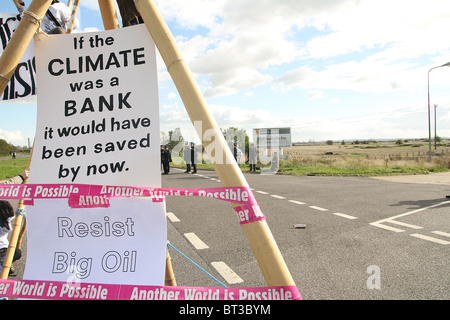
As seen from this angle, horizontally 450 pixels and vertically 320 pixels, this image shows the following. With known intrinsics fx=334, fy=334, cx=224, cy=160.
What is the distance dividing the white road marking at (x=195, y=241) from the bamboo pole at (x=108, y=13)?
366cm

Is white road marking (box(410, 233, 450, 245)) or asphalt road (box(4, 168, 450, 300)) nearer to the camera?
asphalt road (box(4, 168, 450, 300))

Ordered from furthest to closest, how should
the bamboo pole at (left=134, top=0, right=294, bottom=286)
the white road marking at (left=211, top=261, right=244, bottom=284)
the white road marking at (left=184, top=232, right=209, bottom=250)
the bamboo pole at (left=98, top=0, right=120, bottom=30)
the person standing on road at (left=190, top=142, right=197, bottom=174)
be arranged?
1. the person standing on road at (left=190, top=142, right=197, bottom=174)
2. the white road marking at (left=184, top=232, right=209, bottom=250)
3. the white road marking at (left=211, top=261, right=244, bottom=284)
4. the bamboo pole at (left=98, top=0, right=120, bottom=30)
5. the bamboo pole at (left=134, top=0, right=294, bottom=286)

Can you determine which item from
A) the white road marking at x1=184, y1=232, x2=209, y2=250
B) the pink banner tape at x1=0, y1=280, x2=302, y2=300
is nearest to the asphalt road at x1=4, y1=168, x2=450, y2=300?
the white road marking at x1=184, y1=232, x2=209, y2=250

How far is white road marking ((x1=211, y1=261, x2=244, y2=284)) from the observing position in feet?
12.5

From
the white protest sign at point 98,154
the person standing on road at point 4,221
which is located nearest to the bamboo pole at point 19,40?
the white protest sign at point 98,154

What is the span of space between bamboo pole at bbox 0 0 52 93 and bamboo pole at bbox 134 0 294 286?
0.64 m

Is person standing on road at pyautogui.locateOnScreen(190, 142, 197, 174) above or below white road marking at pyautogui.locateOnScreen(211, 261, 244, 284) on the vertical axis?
above

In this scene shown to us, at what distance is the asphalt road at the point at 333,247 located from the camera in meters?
3.66

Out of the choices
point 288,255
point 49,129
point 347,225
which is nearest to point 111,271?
point 49,129

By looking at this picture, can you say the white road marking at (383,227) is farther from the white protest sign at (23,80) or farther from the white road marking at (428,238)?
the white protest sign at (23,80)

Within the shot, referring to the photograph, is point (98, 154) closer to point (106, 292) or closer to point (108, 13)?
point (106, 292)

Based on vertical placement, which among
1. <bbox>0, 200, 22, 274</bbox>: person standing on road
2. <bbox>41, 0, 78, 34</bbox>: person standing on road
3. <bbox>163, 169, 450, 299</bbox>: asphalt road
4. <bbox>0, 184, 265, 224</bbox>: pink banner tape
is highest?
<bbox>41, 0, 78, 34</bbox>: person standing on road

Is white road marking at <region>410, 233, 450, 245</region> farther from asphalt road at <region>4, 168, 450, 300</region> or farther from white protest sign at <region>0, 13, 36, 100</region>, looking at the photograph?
white protest sign at <region>0, 13, 36, 100</region>
